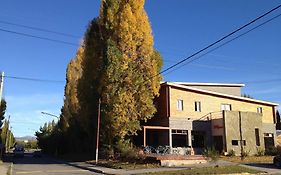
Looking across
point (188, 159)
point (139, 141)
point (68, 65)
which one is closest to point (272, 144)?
point (139, 141)

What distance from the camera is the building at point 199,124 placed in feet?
135

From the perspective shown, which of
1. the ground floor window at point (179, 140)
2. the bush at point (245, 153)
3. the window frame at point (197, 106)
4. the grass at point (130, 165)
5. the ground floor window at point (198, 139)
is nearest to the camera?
the grass at point (130, 165)

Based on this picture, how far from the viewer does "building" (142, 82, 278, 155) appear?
41250 mm

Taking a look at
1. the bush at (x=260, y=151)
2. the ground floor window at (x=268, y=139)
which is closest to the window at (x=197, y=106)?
the bush at (x=260, y=151)

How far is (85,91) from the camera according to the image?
41.6 m

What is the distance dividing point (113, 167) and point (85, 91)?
1336 centimetres

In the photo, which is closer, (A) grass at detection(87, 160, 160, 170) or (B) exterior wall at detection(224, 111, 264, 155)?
(A) grass at detection(87, 160, 160, 170)

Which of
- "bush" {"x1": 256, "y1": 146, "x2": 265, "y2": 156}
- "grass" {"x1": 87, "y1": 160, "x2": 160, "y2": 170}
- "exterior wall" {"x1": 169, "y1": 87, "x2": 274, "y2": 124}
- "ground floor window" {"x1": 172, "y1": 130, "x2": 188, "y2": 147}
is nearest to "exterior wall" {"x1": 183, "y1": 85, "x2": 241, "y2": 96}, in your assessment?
"exterior wall" {"x1": 169, "y1": 87, "x2": 274, "y2": 124}

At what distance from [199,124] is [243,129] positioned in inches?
193

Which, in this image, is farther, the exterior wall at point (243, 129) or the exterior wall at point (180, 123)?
the exterior wall at point (243, 129)

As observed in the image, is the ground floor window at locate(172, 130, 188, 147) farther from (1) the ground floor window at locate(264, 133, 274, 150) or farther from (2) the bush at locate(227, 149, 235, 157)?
(1) the ground floor window at locate(264, 133, 274, 150)

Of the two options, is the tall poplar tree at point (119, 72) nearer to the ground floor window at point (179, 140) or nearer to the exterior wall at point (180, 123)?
the exterior wall at point (180, 123)

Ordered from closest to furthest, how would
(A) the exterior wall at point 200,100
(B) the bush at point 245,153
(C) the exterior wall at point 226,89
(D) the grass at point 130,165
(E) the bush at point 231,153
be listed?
(D) the grass at point 130,165
(B) the bush at point 245,153
(E) the bush at point 231,153
(A) the exterior wall at point 200,100
(C) the exterior wall at point 226,89

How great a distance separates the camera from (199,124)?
43156 millimetres
